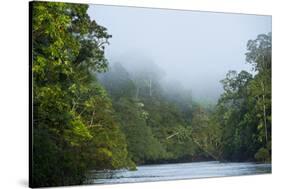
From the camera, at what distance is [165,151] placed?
28.8 feet

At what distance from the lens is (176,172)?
8766 millimetres

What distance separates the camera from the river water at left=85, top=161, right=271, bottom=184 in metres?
8.31

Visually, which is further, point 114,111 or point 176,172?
point 176,172

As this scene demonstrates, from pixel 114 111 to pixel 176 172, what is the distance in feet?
3.55

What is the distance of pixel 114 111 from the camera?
842 cm

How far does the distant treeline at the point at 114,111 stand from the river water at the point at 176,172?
0.08 m

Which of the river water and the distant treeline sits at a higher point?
the distant treeline

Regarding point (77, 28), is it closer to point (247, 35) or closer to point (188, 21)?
point (188, 21)

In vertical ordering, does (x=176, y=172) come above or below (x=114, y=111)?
below

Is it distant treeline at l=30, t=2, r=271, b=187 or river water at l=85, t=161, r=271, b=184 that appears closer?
distant treeline at l=30, t=2, r=271, b=187

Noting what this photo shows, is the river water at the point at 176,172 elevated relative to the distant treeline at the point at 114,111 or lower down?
lower down

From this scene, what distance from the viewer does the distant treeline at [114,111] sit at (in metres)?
7.92

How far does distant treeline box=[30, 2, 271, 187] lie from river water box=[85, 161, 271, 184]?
0.26 ft

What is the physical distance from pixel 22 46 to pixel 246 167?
321cm
